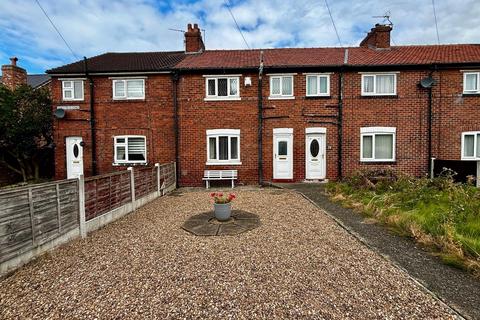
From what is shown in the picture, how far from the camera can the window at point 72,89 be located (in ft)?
38.1

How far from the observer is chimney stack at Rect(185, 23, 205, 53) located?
1344 cm

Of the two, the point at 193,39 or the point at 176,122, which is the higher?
the point at 193,39

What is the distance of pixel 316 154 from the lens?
1105 cm

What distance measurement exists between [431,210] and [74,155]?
46.0 ft

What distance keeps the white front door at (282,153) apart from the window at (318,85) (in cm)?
208

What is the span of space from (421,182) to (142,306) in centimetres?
772

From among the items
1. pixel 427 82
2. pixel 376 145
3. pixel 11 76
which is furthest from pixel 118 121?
pixel 427 82

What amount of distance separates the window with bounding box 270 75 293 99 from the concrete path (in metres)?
6.62

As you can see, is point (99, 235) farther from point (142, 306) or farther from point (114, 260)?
point (142, 306)

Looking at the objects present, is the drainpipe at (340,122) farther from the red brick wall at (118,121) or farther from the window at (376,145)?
the red brick wall at (118,121)

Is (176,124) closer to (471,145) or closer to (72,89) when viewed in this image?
(72,89)

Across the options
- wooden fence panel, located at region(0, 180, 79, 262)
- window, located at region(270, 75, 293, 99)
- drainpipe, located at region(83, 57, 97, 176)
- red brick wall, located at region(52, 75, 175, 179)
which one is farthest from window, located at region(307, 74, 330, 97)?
drainpipe, located at region(83, 57, 97, 176)

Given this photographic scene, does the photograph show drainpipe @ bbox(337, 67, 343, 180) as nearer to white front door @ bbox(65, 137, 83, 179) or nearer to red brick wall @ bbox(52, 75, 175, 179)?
red brick wall @ bbox(52, 75, 175, 179)

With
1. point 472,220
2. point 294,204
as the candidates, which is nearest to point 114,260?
point 294,204
